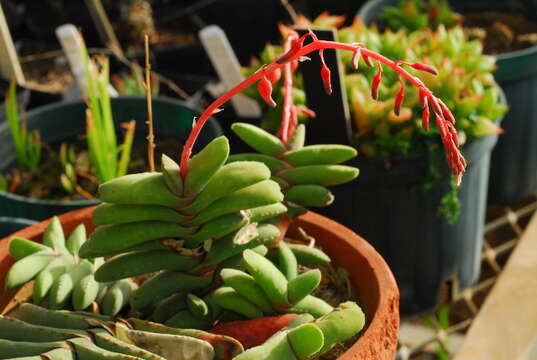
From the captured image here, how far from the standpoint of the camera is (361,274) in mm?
895

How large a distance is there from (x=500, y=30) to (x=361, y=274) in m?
1.36

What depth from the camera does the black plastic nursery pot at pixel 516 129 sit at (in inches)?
70.9

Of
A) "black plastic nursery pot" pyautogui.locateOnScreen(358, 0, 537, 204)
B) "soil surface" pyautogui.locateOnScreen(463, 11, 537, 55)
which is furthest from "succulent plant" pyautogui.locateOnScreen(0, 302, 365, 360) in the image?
"soil surface" pyautogui.locateOnScreen(463, 11, 537, 55)

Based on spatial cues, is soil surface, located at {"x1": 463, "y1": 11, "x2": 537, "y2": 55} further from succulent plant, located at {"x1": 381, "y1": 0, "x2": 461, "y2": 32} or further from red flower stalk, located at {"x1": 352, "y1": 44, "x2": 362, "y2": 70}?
red flower stalk, located at {"x1": 352, "y1": 44, "x2": 362, "y2": 70}

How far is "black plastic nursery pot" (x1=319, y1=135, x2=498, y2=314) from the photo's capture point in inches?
56.5

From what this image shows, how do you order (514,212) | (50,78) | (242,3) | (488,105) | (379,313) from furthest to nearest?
(242,3)
(50,78)
(514,212)
(488,105)
(379,313)

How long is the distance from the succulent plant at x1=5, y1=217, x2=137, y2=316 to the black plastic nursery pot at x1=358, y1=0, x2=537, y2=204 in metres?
1.23

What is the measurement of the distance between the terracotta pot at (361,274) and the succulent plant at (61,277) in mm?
67

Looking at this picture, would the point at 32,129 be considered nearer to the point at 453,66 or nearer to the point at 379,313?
the point at 453,66

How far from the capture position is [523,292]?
4.16 feet

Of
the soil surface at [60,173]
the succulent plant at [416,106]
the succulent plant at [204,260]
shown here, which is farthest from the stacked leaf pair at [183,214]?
the soil surface at [60,173]

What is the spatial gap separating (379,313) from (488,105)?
78cm

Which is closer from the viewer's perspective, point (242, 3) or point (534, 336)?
point (534, 336)

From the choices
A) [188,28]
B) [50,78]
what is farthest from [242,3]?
[50,78]
